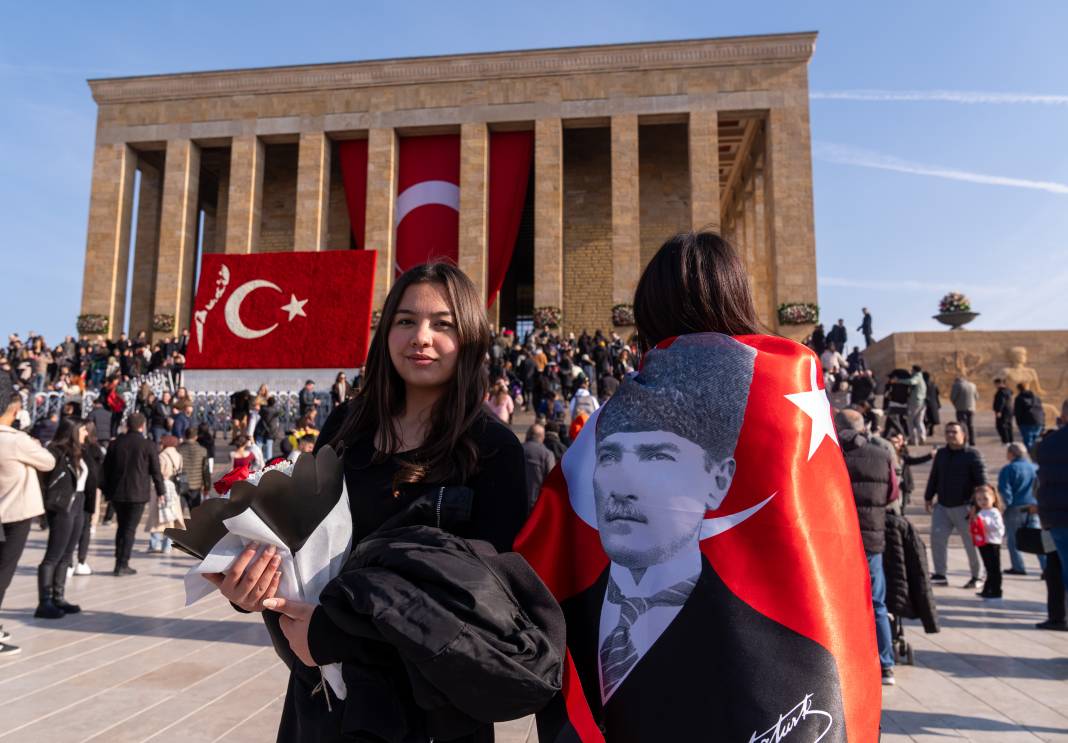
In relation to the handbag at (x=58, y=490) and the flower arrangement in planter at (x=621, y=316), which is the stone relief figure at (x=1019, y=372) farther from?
the handbag at (x=58, y=490)

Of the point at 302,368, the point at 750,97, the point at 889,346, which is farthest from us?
the point at 750,97

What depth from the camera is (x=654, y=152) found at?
979 inches

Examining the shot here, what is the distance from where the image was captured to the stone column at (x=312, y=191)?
22969 mm

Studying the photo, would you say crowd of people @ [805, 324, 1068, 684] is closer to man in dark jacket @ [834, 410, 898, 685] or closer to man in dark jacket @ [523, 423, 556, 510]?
man in dark jacket @ [834, 410, 898, 685]

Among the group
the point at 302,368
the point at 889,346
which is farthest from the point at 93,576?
the point at 889,346

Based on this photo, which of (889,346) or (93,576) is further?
(889,346)

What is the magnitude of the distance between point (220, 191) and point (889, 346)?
22615 millimetres

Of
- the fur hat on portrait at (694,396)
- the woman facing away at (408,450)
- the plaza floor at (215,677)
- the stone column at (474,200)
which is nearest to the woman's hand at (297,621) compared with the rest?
the woman facing away at (408,450)

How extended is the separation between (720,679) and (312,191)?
2408 cm

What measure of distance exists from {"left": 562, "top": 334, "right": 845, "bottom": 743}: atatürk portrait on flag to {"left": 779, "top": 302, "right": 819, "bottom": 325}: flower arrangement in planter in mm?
20600

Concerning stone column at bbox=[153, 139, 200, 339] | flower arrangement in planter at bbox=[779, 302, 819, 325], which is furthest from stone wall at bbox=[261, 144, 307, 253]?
flower arrangement in planter at bbox=[779, 302, 819, 325]

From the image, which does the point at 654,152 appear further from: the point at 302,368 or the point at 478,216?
the point at 302,368

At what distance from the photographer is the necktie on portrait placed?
1251mm

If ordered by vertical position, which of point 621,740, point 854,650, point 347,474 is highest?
point 347,474
